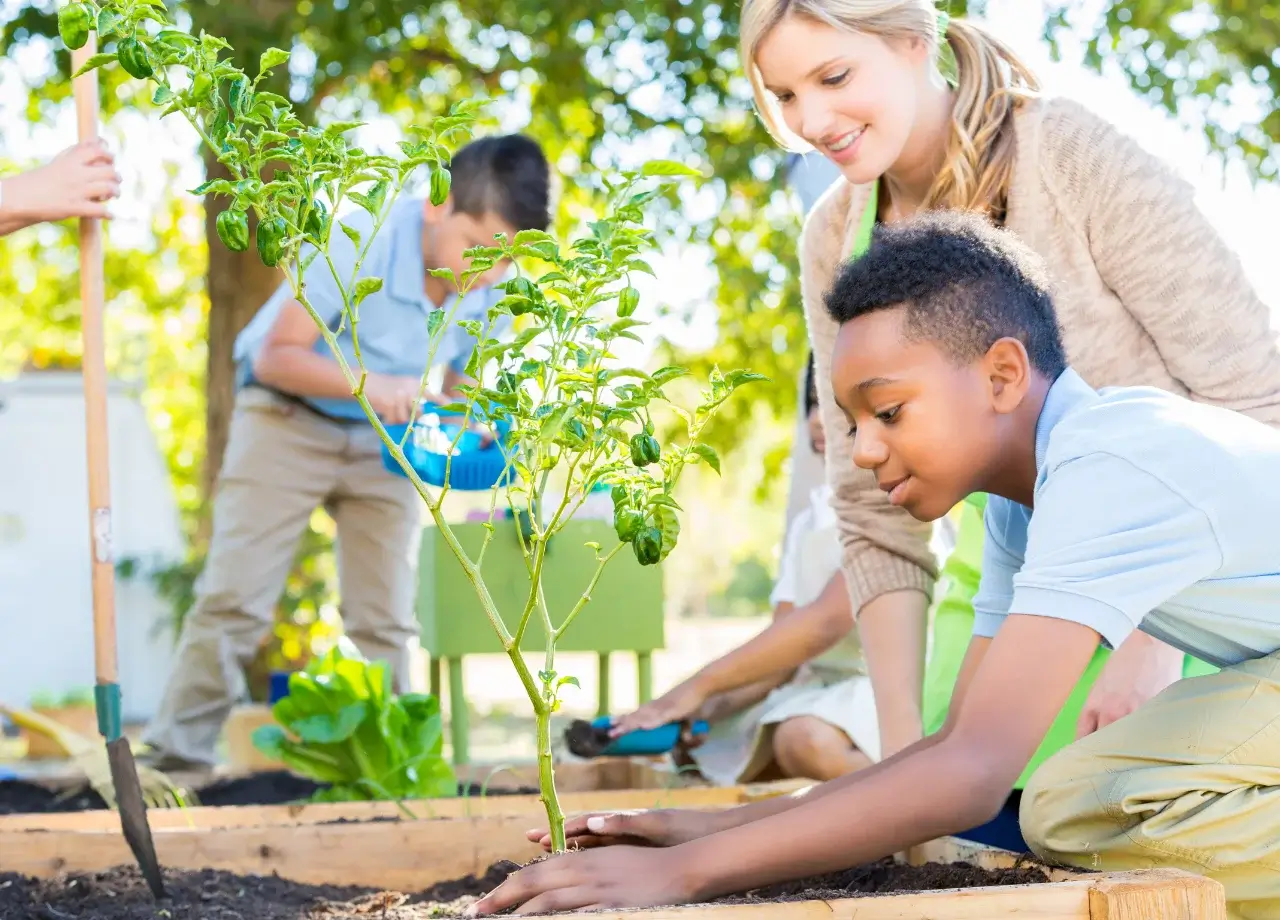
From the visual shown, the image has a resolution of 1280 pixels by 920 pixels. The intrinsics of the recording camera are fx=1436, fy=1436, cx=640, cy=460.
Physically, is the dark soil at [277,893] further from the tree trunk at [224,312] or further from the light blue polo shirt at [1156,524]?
the tree trunk at [224,312]

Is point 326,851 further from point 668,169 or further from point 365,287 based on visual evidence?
point 668,169

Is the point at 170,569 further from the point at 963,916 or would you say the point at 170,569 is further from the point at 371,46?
the point at 963,916

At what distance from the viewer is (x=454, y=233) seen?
11.2ft

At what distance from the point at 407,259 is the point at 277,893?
2.03 m

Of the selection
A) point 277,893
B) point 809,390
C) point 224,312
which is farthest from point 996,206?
point 224,312

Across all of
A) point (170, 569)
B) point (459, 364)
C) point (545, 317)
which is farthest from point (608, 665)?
point (170, 569)

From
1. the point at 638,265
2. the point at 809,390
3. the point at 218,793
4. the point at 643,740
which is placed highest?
the point at 638,265

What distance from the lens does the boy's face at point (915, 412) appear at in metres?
1.47

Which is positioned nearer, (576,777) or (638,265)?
(638,265)

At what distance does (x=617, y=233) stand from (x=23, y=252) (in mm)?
9984

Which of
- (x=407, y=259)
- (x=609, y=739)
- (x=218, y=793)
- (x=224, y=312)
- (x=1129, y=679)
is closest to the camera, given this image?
(x=1129, y=679)

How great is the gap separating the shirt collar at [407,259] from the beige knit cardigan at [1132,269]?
193 centimetres

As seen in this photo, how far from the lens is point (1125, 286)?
197 cm

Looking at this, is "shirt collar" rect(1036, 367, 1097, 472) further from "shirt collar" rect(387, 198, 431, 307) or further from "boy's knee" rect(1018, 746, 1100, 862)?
"shirt collar" rect(387, 198, 431, 307)
